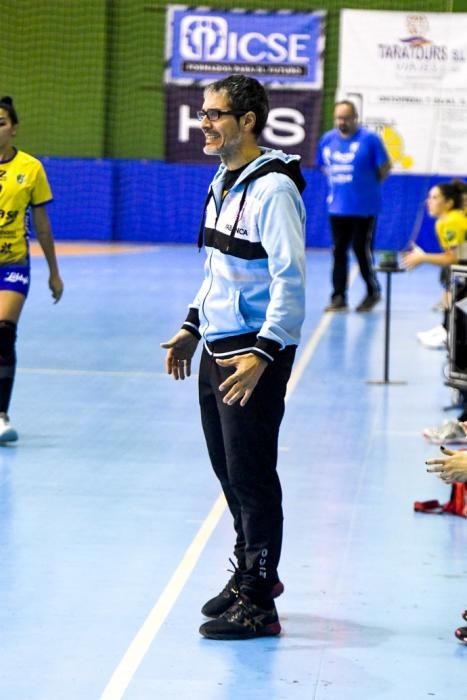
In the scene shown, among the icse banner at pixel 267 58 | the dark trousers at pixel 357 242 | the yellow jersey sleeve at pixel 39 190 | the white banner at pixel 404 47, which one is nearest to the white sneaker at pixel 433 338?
the dark trousers at pixel 357 242

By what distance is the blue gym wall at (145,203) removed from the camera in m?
20.1

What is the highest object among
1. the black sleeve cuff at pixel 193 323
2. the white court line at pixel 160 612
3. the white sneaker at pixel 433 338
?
the black sleeve cuff at pixel 193 323

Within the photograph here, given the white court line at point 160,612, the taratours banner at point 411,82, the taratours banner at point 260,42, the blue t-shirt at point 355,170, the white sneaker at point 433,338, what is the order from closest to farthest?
the white court line at point 160,612
the white sneaker at point 433,338
the blue t-shirt at point 355,170
the taratours banner at point 411,82
the taratours banner at point 260,42

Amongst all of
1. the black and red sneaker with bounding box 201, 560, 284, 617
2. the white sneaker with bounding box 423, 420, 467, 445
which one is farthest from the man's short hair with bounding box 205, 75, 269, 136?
the white sneaker with bounding box 423, 420, 467, 445

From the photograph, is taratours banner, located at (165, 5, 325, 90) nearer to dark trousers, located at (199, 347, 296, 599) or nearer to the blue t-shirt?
the blue t-shirt

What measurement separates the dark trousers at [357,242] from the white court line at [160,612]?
7213mm

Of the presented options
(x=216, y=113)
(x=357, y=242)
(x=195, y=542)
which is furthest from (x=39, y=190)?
(x=357, y=242)

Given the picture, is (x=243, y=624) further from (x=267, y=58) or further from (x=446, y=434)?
(x=267, y=58)

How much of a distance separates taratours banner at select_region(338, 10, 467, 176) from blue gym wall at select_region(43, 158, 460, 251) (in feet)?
3.39

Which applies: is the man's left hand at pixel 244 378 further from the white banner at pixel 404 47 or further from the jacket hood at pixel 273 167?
the white banner at pixel 404 47

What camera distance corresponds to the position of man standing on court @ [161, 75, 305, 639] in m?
4.33

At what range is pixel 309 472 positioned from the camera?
709cm

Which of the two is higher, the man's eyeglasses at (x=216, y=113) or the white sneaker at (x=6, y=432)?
the man's eyeglasses at (x=216, y=113)

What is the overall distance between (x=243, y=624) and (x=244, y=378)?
3.06 feet
